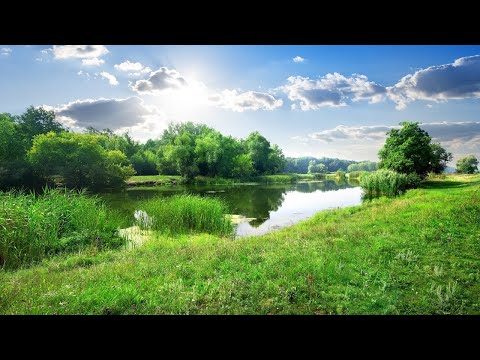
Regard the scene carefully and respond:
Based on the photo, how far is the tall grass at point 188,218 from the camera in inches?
417

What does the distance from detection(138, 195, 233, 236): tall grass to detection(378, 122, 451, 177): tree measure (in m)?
10.9

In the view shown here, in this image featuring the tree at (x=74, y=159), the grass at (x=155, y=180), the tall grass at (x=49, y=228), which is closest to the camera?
the tall grass at (x=49, y=228)

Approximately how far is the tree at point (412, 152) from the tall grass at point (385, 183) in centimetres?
64

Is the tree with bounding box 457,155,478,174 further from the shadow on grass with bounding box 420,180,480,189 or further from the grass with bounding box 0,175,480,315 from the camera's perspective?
the grass with bounding box 0,175,480,315

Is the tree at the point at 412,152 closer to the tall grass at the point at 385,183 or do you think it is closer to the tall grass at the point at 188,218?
the tall grass at the point at 385,183

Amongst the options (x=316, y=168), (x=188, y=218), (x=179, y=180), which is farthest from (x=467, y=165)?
(x=316, y=168)

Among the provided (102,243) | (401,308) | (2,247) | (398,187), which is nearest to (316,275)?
(401,308)

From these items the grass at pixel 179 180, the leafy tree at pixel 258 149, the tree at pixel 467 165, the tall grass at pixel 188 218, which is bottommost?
the tall grass at pixel 188 218

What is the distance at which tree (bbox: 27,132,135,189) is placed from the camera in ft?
40.7

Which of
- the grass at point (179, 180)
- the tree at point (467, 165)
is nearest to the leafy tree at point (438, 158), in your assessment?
the tree at point (467, 165)

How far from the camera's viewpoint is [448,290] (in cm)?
399
